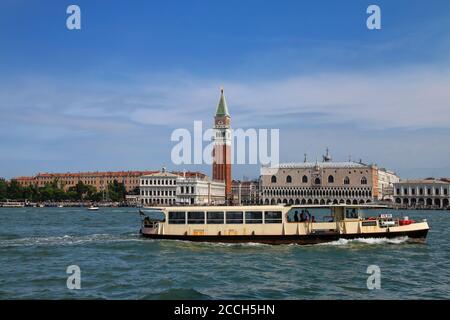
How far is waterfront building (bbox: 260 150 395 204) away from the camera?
391 feet

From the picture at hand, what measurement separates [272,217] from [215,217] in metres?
2.76

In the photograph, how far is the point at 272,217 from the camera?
2545 cm

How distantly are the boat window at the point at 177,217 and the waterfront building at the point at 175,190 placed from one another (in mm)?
86208

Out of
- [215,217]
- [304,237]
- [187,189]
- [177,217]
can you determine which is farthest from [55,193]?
[304,237]

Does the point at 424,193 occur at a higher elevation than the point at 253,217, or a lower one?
higher

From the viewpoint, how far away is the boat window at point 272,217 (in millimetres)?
25375

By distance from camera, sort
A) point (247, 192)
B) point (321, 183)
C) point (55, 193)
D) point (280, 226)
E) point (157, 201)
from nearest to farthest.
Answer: point (280, 226) → point (321, 183) → point (157, 201) → point (55, 193) → point (247, 192)

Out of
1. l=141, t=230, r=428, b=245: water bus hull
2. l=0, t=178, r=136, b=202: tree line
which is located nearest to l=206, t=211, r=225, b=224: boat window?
l=141, t=230, r=428, b=245: water bus hull

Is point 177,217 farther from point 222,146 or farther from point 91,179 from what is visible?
point 91,179

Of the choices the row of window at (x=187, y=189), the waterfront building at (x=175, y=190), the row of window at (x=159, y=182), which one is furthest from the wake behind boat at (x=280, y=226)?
the row of window at (x=159, y=182)

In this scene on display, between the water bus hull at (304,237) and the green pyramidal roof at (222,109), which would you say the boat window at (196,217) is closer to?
the water bus hull at (304,237)
